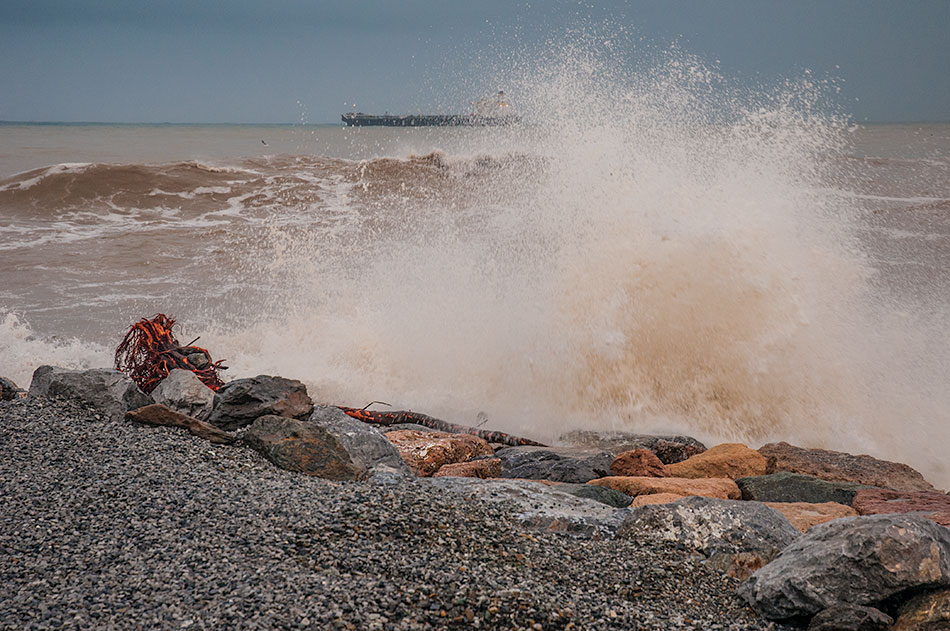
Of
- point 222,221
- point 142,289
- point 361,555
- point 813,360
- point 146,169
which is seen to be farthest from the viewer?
point 146,169

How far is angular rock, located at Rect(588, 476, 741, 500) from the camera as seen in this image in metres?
3.31

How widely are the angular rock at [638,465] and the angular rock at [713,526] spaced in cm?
113

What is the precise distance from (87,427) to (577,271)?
4.39 metres

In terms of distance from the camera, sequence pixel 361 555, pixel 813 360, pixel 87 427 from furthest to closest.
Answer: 1. pixel 813 360
2. pixel 87 427
3. pixel 361 555

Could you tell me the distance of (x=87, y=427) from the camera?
3.28m

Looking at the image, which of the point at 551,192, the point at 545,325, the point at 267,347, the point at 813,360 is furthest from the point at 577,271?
the point at 267,347

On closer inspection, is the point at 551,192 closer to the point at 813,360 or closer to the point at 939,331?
the point at 813,360

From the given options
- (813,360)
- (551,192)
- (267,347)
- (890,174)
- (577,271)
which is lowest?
(267,347)

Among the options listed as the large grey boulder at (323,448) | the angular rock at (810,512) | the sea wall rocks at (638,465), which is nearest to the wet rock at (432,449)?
the large grey boulder at (323,448)

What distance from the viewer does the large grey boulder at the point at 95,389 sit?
3.55m

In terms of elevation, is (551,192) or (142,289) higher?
(551,192)

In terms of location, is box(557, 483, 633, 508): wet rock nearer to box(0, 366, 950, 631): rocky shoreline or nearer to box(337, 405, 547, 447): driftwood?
box(0, 366, 950, 631): rocky shoreline

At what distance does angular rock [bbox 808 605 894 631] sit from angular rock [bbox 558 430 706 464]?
242 cm

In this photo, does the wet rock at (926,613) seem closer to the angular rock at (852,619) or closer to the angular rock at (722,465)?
the angular rock at (852,619)
